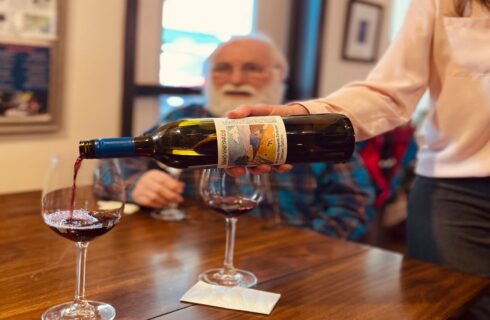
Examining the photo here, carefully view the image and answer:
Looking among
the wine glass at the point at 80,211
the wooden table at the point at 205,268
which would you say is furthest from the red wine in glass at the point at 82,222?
the wooden table at the point at 205,268

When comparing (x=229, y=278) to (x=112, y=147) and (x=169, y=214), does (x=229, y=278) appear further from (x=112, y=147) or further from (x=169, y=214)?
(x=169, y=214)

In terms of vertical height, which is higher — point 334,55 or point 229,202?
point 334,55

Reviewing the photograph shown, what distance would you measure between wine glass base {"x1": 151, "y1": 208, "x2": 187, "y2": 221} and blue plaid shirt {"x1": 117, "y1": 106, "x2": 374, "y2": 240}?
0.30 metres

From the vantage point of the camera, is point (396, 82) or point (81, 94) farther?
point (81, 94)

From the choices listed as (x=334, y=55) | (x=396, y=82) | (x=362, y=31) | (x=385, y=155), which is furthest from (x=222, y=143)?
(x=362, y=31)

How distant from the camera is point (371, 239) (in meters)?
3.28

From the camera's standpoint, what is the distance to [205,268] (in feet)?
3.22

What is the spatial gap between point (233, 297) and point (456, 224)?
46 cm

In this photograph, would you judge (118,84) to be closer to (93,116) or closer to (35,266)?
(93,116)

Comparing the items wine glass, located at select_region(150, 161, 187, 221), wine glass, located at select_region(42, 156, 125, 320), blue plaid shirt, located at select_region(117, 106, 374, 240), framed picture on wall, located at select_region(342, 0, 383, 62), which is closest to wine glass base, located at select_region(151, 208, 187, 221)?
wine glass, located at select_region(150, 161, 187, 221)

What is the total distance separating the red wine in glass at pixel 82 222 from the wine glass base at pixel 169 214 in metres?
0.53

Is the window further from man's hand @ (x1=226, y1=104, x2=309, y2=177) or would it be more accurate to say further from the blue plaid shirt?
man's hand @ (x1=226, y1=104, x2=309, y2=177)

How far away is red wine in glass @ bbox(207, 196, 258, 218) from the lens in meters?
0.96

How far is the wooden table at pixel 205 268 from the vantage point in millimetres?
810
